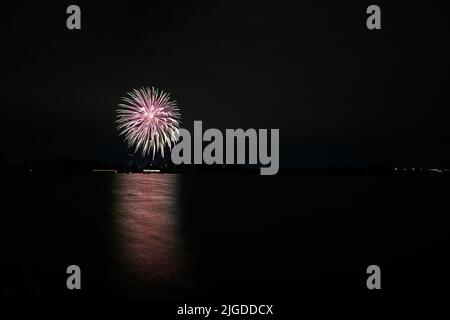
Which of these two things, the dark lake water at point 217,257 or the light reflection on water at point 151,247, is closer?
the dark lake water at point 217,257

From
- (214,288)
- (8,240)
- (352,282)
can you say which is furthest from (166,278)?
(8,240)

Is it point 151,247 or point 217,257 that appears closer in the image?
point 217,257

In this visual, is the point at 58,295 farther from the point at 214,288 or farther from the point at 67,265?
the point at 214,288

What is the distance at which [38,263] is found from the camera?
1508 cm

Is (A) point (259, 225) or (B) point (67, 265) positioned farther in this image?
(A) point (259, 225)

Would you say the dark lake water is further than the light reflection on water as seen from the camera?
No

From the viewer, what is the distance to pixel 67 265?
584 inches

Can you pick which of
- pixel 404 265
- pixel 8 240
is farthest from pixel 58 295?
pixel 404 265

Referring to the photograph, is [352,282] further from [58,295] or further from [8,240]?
[8,240]
